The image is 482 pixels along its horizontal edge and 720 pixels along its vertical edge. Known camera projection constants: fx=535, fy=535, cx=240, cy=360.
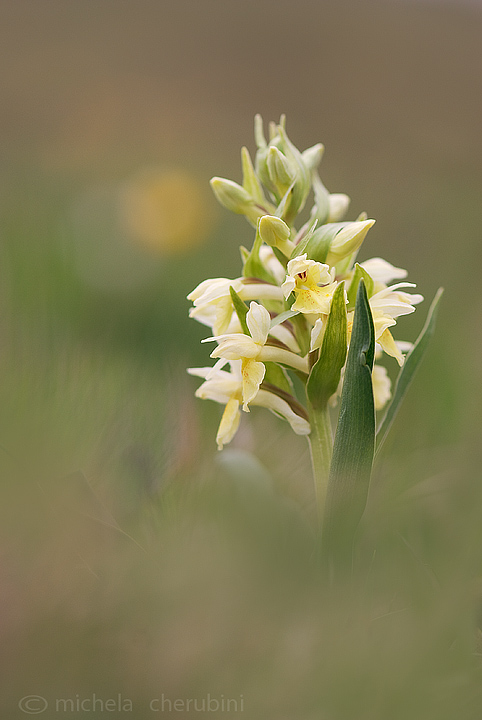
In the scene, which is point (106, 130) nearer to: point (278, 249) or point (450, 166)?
point (450, 166)

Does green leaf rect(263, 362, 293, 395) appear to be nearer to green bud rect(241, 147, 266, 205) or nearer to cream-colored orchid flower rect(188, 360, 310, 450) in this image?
cream-colored orchid flower rect(188, 360, 310, 450)

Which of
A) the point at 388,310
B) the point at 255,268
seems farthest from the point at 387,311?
the point at 255,268

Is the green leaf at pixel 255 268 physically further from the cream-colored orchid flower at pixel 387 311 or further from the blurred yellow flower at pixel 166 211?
the blurred yellow flower at pixel 166 211

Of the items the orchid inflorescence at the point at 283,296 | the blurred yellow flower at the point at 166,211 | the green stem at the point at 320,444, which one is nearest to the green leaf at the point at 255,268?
the orchid inflorescence at the point at 283,296

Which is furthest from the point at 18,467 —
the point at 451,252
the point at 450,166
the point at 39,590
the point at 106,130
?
the point at 450,166

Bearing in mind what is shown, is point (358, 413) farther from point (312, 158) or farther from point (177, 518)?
point (312, 158)

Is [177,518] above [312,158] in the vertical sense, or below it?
below
